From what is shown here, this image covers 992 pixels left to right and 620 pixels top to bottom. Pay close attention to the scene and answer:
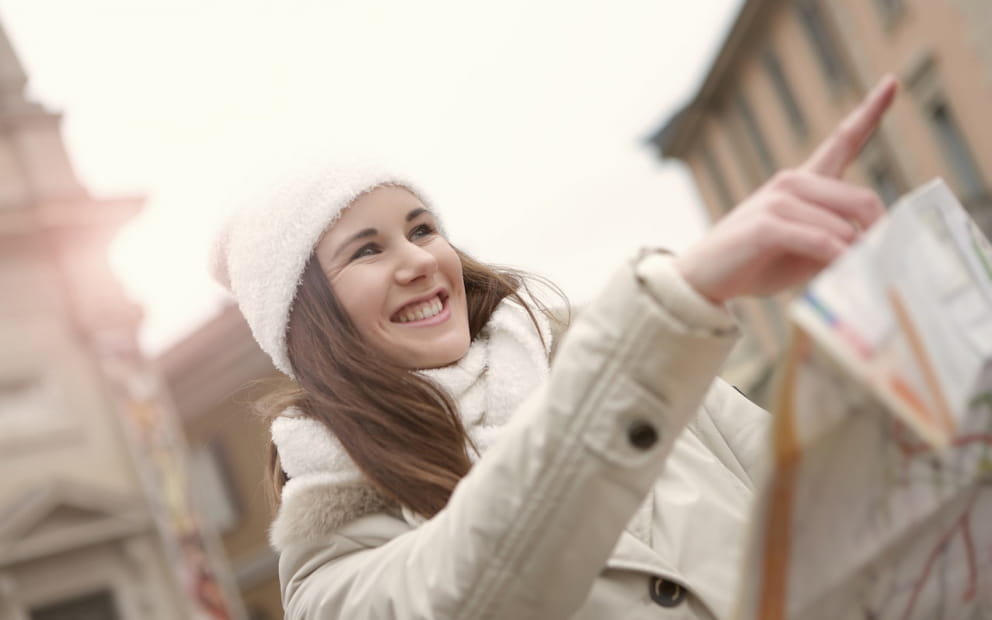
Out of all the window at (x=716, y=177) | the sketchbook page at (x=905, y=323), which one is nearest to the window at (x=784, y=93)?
the window at (x=716, y=177)

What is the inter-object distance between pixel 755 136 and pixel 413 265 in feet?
79.8

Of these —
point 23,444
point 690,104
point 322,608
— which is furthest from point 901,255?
point 690,104

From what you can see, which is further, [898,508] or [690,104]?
[690,104]

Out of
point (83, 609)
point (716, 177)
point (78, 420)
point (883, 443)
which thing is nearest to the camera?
point (883, 443)

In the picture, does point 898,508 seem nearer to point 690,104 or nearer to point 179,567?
point 179,567

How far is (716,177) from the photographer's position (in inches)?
1138

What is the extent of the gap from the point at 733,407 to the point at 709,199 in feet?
91.6

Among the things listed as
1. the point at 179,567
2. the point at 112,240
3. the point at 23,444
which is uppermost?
the point at 112,240

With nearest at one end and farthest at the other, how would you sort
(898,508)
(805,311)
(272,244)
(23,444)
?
(805,311), (898,508), (272,244), (23,444)

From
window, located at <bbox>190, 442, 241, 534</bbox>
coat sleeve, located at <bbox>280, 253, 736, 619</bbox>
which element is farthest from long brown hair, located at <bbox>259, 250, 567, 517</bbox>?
window, located at <bbox>190, 442, 241, 534</bbox>

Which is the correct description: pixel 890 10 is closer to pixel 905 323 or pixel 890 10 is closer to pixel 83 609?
pixel 83 609

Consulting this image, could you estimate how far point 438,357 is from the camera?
7.04 feet

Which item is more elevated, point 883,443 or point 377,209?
point 377,209

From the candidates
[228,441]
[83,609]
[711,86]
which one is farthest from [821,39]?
[83,609]
